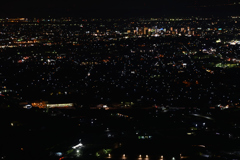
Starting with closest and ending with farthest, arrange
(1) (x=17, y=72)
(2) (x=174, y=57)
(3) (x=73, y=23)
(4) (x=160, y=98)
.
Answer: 1. (4) (x=160, y=98)
2. (1) (x=17, y=72)
3. (2) (x=174, y=57)
4. (3) (x=73, y=23)

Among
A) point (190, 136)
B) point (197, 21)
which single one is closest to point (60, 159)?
point (190, 136)

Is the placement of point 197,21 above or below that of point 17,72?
above

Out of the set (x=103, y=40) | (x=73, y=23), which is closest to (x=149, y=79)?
(x=103, y=40)

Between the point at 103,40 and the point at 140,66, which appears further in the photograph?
the point at 103,40

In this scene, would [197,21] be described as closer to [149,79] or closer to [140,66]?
[140,66]

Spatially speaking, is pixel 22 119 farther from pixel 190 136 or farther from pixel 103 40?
pixel 103 40

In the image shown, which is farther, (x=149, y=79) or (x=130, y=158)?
(x=149, y=79)

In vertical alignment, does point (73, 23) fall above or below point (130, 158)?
above

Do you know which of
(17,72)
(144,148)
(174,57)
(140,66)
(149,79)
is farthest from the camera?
(174,57)

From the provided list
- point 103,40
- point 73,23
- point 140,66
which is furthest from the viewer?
point 73,23
